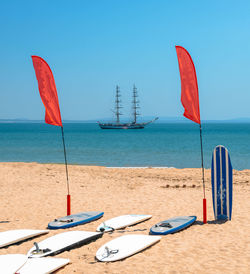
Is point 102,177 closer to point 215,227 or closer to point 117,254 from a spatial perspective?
point 215,227

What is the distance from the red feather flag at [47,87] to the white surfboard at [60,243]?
2.89 meters

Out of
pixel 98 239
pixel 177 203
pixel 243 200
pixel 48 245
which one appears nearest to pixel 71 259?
pixel 48 245

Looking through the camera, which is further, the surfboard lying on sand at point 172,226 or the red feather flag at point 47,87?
the red feather flag at point 47,87

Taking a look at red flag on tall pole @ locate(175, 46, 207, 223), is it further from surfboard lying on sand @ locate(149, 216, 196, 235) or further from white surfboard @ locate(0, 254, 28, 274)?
white surfboard @ locate(0, 254, 28, 274)

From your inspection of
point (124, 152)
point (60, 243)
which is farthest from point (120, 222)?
point (124, 152)

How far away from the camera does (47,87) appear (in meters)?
8.38

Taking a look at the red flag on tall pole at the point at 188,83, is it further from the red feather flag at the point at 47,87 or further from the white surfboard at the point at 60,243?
the white surfboard at the point at 60,243

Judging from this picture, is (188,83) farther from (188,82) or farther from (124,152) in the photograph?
(124,152)

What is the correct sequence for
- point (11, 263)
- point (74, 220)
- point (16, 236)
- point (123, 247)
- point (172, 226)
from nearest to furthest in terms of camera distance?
point (11, 263)
point (123, 247)
point (16, 236)
point (172, 226)
point (74, 220)

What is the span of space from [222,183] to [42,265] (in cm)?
498

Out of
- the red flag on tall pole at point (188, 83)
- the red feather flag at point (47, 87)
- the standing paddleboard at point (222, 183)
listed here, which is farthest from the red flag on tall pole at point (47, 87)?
the standing paddleboard at point (222, 183)

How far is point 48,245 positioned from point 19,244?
3.29ft

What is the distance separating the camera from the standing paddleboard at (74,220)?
8.04 meters

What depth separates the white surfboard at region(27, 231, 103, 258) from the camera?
5.98 metres
